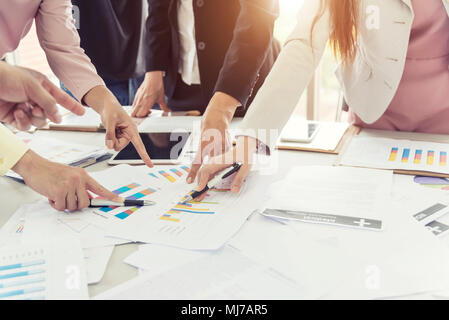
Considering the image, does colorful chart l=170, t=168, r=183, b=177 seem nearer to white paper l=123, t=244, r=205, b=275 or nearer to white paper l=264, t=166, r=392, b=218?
white paper l=264, t=166, r=392, b=218

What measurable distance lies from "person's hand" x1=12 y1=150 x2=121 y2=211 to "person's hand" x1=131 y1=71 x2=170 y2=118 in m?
0.74

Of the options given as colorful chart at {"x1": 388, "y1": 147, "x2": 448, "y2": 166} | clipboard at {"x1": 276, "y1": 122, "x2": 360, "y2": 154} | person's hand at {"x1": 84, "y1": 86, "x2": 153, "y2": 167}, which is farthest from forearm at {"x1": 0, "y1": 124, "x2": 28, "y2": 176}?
colorful chart at {"x1": 388, "y1": 147, "x2": 448, "y2": 166}

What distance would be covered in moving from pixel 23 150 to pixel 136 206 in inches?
11.9

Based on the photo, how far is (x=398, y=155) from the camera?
3.90ft

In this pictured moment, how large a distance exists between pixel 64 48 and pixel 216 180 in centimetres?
71

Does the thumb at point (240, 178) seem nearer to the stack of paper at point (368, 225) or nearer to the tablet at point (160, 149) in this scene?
the stack of paper at point (368, 225)

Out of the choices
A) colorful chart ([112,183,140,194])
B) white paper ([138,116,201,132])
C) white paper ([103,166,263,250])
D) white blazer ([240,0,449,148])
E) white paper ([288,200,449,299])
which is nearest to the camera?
white paper ([288,200,449,299])

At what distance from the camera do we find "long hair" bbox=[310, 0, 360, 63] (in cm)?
119

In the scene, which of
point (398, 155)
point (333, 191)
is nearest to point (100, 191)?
point (333, 191)

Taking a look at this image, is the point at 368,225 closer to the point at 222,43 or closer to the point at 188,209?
the point at 188,209

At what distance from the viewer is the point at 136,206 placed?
0.97m

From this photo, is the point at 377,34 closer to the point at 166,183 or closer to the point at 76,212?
the point at 166,183

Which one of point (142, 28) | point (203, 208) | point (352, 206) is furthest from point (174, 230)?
point (142, 28)
